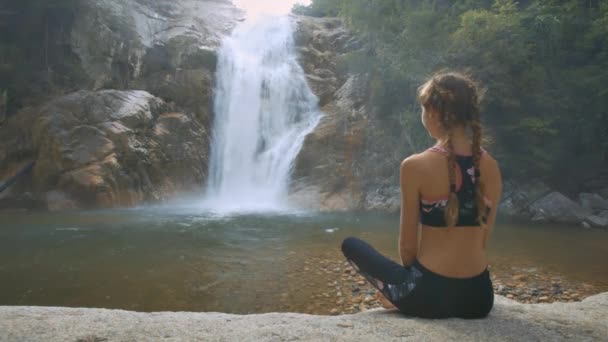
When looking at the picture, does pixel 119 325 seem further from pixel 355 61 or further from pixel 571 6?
pixel 571 6

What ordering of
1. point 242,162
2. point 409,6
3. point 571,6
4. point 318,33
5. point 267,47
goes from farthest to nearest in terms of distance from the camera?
point 318,33, point 267,47, point 409,6, point 242,162, point 571,6

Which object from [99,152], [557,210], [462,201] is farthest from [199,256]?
[557,210]

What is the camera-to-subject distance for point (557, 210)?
9.20m

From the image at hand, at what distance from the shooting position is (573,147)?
10.9m

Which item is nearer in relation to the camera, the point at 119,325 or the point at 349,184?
the point at 119,325

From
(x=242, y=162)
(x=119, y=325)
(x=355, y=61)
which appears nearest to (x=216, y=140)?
(x=242, y=162)

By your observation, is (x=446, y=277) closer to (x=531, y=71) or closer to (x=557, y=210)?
(x=557, y=210)

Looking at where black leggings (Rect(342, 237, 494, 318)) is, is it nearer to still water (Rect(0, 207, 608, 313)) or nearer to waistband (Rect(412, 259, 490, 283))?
waistband (Rect(412, 259, 490, 283))

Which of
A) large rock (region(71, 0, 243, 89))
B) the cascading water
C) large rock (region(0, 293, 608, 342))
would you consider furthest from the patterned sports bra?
large rock (region(71, 0, 243, 89))

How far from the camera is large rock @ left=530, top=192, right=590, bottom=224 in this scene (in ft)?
29.2

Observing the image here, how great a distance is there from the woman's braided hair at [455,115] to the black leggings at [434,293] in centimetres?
30

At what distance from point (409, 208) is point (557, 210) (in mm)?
9383

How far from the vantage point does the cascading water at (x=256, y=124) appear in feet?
36.9

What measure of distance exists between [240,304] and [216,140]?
9.16 meters
